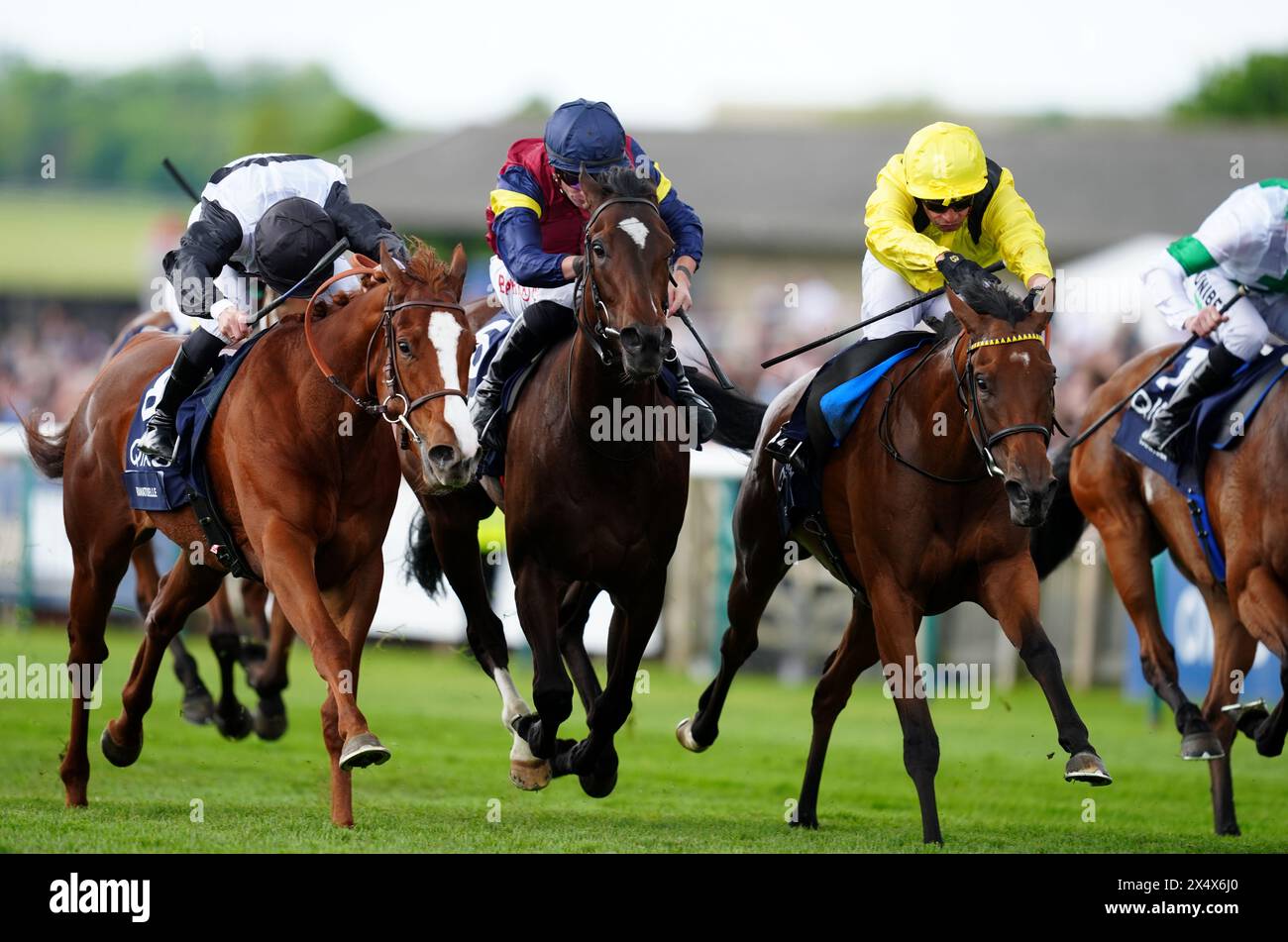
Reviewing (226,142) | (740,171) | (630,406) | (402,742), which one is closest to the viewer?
(630,406)

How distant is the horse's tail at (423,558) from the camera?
27.9 ft

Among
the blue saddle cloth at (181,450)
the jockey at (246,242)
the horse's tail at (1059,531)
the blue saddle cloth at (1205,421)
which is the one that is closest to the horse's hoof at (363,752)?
the blue saddle cloth at (181,450)

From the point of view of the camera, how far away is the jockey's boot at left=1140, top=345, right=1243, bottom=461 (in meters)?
7.71

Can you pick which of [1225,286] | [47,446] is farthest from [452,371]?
[1225,286]

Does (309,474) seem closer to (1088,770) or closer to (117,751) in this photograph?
(117,751)

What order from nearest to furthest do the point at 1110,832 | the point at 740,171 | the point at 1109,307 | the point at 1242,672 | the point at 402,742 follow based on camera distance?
the point at 1110,832 < the point at 1242,672 < the point at 402,742 < the point at 1109,307 < the point at 740,171

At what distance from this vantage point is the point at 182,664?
918cm

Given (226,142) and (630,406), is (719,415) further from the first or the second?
(226,142)

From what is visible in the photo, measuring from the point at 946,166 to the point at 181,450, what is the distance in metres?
3.07

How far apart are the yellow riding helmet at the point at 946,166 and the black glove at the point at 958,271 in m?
0.46

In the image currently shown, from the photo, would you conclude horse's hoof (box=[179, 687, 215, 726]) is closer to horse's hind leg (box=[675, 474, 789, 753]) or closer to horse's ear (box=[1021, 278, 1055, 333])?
horse's hind leg (box=[675, 474, 789, 753])

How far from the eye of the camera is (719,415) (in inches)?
323
